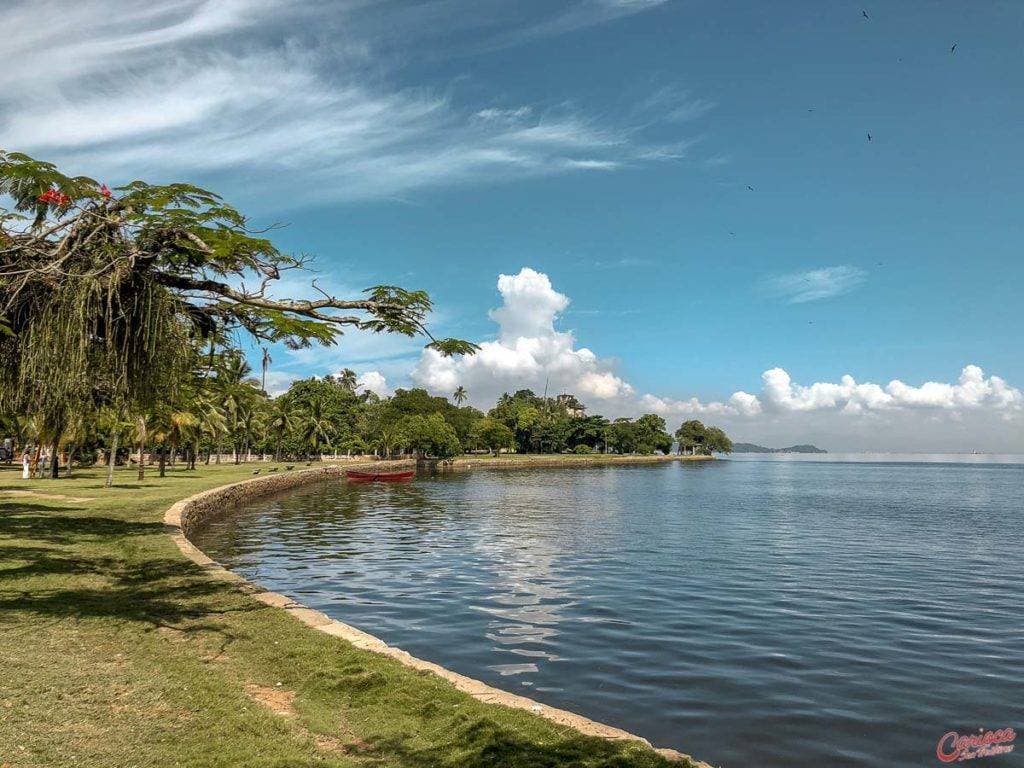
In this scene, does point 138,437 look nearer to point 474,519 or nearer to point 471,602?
point 474,519

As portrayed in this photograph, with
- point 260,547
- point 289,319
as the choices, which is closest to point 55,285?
point 289,319

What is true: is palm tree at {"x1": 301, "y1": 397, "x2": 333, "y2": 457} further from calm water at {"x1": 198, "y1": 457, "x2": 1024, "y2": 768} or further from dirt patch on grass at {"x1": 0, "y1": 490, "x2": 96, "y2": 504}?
dirt patch on grass at {"x1": 0, "y1": 490, "x2": 96, "y2": 504}

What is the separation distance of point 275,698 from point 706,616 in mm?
11690

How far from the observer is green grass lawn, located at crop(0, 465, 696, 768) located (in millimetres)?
6367

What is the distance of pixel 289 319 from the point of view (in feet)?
39.3

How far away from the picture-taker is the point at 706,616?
16781 mm

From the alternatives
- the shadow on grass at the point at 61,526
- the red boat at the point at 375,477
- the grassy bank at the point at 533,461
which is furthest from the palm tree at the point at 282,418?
the shadow on grass at the point at 61,526

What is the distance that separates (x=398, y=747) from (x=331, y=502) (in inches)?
1713

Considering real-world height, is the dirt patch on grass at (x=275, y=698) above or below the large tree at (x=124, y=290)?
below

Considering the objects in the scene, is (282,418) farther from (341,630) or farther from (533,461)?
(341,630)

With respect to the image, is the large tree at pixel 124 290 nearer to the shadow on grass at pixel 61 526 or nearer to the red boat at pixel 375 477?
the shadow on grass at pixel 61 526

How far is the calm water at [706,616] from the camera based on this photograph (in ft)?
34.2

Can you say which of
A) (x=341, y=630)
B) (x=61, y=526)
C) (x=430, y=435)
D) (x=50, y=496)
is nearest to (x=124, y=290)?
(x=341, y=630)

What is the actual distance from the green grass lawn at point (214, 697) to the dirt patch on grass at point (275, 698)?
3 centimetres
